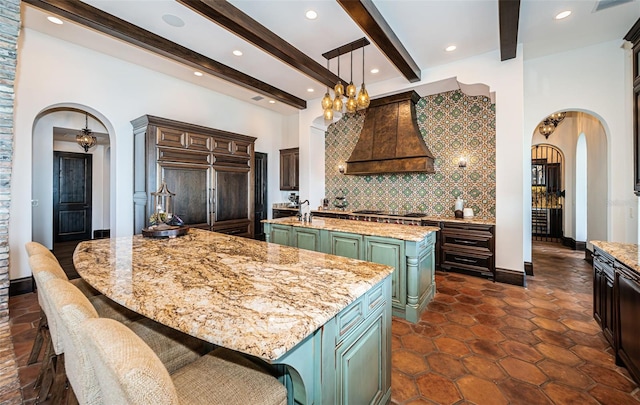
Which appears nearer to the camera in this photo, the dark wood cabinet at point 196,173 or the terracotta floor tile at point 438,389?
the terracotta floor tile at point 438,389

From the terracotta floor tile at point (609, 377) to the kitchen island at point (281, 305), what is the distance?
5.34 ft

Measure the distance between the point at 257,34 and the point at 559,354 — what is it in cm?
443

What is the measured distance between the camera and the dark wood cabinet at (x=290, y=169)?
655cm

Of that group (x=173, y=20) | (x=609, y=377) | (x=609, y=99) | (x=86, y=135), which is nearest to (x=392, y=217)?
(x=609, y=377)

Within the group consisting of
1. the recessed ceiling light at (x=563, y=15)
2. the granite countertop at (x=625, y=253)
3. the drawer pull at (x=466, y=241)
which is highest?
the recessed ceiling light at (x=563, y=15)

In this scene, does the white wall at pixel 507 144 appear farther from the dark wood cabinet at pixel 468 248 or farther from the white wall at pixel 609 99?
the white wall at pixel 609 99

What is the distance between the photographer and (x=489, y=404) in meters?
1.70

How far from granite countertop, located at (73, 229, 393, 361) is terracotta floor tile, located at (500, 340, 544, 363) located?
1652 mm

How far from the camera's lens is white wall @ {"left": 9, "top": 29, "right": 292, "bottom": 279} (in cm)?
335

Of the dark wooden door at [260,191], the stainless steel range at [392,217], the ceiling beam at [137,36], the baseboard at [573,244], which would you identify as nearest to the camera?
the ceiling beam at [137,36]

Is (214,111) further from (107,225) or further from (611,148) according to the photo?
(611,148)

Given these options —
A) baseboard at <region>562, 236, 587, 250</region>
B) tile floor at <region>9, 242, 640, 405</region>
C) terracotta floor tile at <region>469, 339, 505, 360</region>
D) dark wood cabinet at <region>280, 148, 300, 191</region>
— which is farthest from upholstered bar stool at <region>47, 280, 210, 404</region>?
baseboard at <region>562, 236, 587, 250</region>

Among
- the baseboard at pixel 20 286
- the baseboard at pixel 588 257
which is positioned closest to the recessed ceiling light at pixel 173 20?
the baseboard at pixel 20 286

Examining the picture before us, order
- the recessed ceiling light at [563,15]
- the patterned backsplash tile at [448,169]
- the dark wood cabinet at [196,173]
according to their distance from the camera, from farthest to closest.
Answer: the patterned backsplash tile at [448,169] < the dark wood cabinet at [196,173] < the recessed ceiling light at [563,15]
